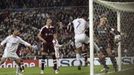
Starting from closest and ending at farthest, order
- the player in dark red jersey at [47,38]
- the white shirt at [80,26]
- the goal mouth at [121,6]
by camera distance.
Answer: the goal mouth at [121,6] < the player in dark red jersey at [47,38] < the white shirt at [80,26]

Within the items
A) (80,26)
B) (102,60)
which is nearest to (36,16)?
(80,26)

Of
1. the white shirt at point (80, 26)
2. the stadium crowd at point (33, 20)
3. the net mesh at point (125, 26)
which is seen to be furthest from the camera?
the stadium crowd at point (33, 20)

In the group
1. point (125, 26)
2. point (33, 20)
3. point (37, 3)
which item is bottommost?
point (33, 20)

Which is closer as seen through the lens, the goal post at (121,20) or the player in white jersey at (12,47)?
the goal post at (121,20)

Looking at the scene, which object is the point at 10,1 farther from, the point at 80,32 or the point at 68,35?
the point at 80,32

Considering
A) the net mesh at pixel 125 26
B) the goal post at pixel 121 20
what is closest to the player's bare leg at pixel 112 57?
the goal post at pixel 121 20

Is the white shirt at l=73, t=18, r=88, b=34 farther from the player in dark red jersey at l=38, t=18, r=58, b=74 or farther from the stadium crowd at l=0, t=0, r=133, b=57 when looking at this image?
the stadium crowd at l=0, t=0, r=133, b=57

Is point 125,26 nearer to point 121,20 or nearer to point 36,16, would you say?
point 121,20

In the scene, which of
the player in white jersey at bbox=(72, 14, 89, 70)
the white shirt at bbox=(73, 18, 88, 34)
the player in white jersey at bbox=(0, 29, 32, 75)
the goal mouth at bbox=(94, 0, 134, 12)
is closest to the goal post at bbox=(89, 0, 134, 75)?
the goal mouth at bbox=(94, 0, 134, 12)

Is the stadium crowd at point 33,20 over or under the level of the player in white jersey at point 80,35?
under

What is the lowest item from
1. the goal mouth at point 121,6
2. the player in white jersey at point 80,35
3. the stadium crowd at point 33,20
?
the stadium crowd at point 33,20

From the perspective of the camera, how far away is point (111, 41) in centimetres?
1273

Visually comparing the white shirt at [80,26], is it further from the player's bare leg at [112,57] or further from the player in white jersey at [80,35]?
the player's bare leg at [112,57]

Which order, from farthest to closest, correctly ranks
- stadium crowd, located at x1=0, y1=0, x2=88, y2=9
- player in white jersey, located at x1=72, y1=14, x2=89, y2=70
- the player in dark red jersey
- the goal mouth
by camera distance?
stadium crowd, located at x1=0, y1=0, x2=88, y2=9, player in white jersey, located at x1=72, y1=14, x2=89, y2=70, the player in dark red jersey, the goal mouth
